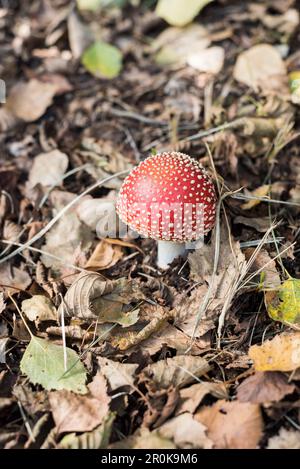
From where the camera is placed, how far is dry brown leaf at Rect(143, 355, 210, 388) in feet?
8.48

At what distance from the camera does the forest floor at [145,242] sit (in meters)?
2.46

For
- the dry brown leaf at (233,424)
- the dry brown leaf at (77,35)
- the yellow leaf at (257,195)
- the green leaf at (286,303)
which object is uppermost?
the dry brown leaf at (77,35)

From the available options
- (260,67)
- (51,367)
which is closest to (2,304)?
(51,367)

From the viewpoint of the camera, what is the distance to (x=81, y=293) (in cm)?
298

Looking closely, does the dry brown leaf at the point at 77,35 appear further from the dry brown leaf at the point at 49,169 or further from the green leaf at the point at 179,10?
the dry brown leaf at the point at 49,169

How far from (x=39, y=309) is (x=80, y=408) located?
0.72 meters

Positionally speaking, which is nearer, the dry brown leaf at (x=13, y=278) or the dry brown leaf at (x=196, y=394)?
the dry brown leaf at (x=196, y=394)

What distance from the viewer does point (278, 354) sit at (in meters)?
2.50

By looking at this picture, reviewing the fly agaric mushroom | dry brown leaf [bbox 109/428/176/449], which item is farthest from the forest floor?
the fly agaric mushroom

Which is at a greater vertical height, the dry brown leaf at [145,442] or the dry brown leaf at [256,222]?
the dry brown leaf at [256,222]

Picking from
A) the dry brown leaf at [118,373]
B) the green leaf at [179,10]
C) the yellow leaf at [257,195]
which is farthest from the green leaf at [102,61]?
the dry brown leaf at [118,373]

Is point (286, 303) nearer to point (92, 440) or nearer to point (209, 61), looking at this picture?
point (92, 440)

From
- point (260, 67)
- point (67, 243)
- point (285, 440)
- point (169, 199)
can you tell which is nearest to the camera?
point (285, 440)

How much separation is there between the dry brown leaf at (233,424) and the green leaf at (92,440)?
0.45 meters
